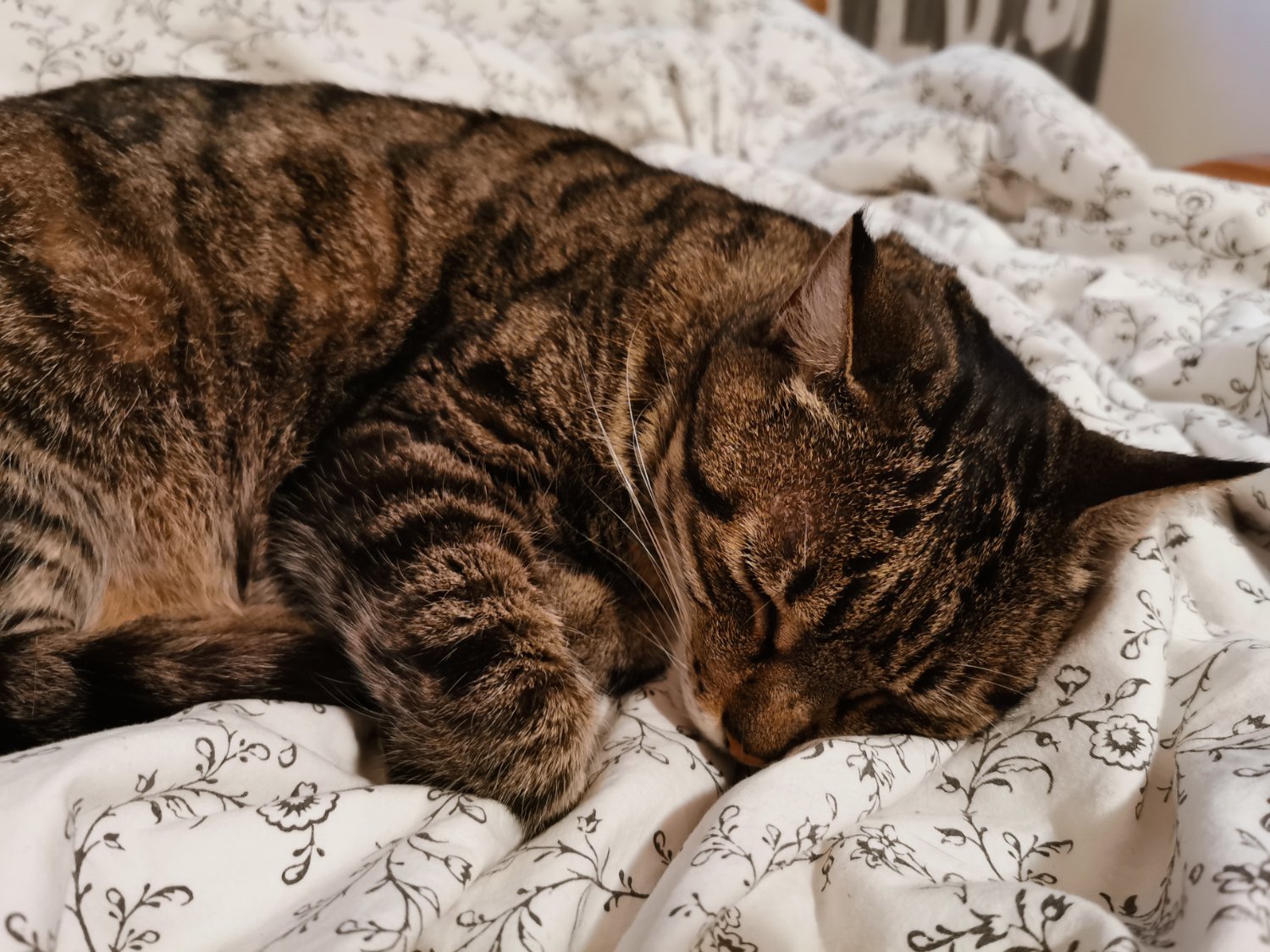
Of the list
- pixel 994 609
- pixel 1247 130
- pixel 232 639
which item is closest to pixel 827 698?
pixel 994 609

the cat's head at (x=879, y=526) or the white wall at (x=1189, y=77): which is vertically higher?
the white wall at (x=1189, y=77)

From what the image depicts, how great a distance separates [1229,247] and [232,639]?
79.0 inches

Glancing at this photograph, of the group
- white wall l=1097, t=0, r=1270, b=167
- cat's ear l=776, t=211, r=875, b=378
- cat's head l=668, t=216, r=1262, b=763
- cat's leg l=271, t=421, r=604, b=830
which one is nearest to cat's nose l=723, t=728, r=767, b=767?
cat's head l=668, t=216, r=1262, b=763

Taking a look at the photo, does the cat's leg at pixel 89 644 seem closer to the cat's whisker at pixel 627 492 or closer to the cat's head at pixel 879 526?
the cat's whisker at pixel 627 492

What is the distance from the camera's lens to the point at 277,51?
193 cm

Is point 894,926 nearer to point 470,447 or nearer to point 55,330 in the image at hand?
point 470,447

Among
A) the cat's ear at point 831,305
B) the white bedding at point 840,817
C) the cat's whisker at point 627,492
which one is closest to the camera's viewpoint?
the white bedding at point 840,817

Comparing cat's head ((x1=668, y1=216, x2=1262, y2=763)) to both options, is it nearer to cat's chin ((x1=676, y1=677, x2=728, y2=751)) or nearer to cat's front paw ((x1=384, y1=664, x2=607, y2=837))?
cat's chin ((x1=676, y1=677, x2=728, y2=751))

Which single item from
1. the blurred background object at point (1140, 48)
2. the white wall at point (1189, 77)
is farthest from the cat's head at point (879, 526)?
the blurred background object at point (1140, 48)

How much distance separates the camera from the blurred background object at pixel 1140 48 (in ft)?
10.2

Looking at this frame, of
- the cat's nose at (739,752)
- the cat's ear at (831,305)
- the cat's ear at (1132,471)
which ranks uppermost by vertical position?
the cat's ear at (831,305)

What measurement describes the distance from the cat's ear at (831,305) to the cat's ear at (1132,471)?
0.33 meters

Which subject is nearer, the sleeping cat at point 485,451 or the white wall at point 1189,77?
the sleeping cat at point 485,451

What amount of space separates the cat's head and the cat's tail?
498 mm
